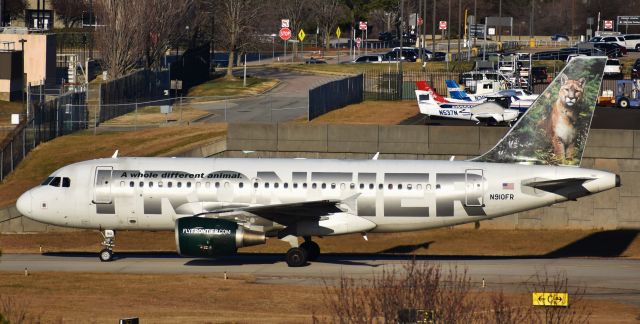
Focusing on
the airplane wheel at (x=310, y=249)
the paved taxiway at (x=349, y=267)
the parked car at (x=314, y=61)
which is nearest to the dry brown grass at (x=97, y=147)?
the paved taxiway at (x=349, y=267)

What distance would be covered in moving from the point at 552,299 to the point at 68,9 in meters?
129

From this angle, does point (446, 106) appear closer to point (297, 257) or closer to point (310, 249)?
point (310, 249)

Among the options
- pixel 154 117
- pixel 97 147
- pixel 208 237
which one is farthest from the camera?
pixel 154 117

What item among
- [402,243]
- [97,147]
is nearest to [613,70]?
[97,147]

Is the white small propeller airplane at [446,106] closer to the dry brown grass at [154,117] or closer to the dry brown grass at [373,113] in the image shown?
the dry brown grass at [373,113]

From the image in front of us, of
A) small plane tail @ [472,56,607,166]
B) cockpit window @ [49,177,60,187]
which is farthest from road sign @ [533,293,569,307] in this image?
cockpit window @ [49,177,60,187]

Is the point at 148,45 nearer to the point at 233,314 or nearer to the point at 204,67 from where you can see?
the point at 204,67

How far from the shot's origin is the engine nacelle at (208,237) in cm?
3809

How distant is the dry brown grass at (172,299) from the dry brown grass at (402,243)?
9868mm

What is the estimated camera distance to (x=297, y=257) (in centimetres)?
4028

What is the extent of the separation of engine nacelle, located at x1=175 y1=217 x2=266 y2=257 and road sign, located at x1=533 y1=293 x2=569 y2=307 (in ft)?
36.8

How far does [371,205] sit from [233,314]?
938 centimetres

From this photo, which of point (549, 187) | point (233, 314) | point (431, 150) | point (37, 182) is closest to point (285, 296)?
point (233, 314)

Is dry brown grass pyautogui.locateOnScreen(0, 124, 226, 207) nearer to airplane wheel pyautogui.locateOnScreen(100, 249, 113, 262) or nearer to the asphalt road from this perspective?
the asphalt road
